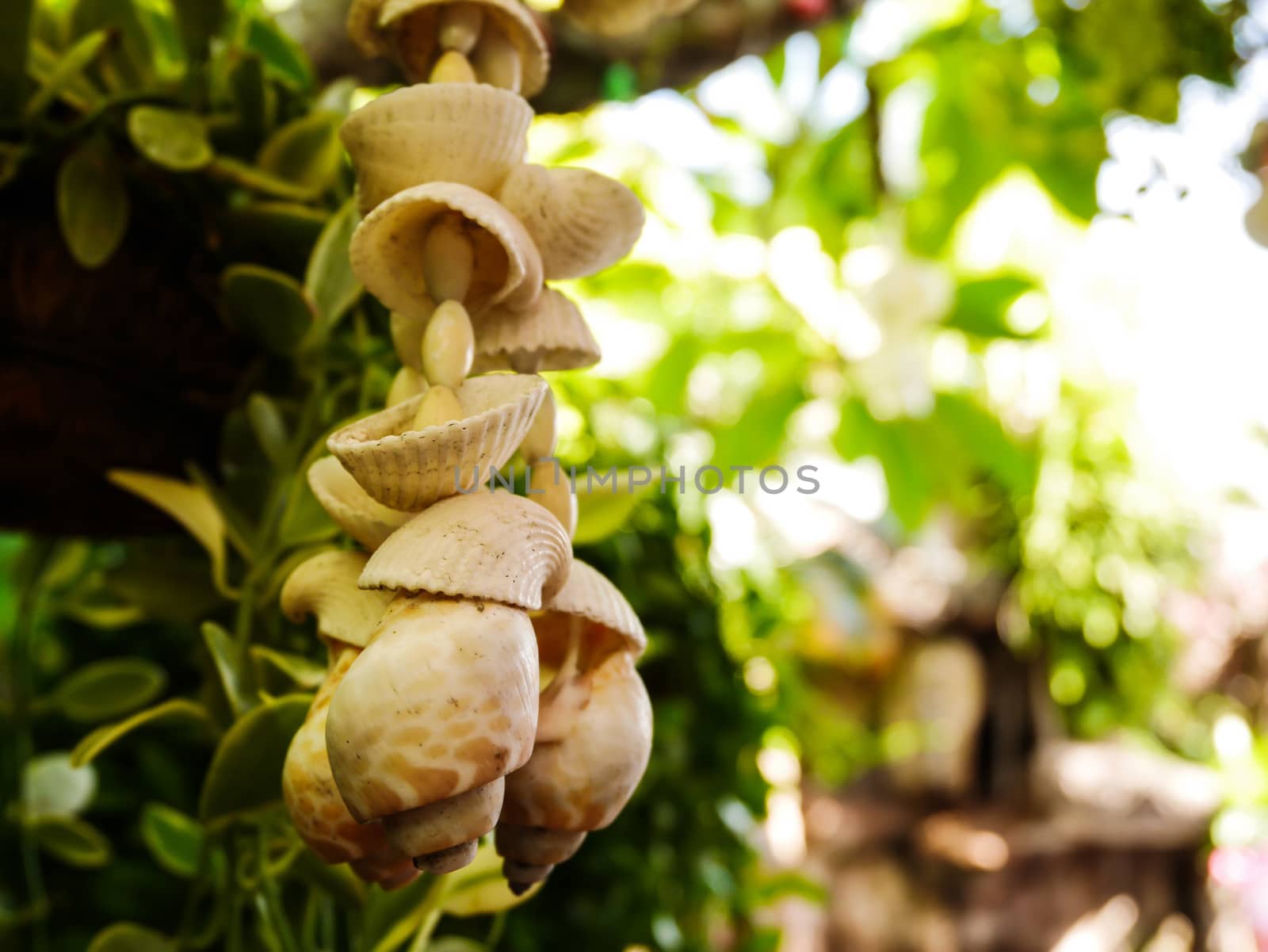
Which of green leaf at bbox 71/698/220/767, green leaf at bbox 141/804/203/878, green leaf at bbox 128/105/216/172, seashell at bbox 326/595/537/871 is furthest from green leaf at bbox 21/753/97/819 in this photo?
seashell at bbox 326/595/537/871

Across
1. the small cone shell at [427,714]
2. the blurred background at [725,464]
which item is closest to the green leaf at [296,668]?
the blurred background at [725,464]

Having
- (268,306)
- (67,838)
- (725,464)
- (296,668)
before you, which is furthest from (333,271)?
(725,464)

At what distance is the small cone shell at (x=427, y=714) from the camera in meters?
0.15

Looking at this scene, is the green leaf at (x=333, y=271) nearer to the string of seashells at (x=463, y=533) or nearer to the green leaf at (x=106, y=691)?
the string of seashells at (x=463, y=533)

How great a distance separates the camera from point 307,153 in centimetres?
35

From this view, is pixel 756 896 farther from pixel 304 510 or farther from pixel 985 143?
pixel 985 143

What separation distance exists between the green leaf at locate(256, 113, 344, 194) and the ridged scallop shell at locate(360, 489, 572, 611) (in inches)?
8.8

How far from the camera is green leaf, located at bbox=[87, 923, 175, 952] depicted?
1.05 ft

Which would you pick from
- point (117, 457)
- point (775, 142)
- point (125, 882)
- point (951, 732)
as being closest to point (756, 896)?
point (125, 882)

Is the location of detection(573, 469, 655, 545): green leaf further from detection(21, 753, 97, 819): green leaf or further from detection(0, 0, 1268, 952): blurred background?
detection(21, 753, 97, 819): green leaf

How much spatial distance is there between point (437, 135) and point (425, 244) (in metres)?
0.02

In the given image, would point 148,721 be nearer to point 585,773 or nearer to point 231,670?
point 231,670

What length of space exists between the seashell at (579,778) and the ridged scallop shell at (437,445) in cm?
5

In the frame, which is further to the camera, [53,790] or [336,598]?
[53,790]
